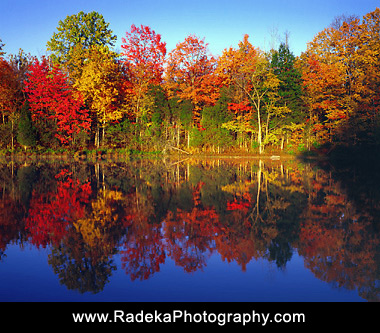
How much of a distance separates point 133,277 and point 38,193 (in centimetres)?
781

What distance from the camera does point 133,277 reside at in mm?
4824

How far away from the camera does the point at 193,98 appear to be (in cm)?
3331

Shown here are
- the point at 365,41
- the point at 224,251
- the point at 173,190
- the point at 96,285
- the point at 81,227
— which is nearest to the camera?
the point at 96,285

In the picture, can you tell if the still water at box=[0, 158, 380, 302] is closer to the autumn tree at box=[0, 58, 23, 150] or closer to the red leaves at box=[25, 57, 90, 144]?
the red leaves at box=[25, 57, 90, 144]

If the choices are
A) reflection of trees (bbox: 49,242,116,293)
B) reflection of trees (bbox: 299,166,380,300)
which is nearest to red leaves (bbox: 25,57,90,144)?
reflection of trees (bbox: 299,166,380,300)

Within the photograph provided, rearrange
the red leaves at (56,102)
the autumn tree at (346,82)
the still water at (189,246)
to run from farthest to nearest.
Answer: the red leaves at (56,102) → the autumn tree at (346,82) → the still water at (189,246)

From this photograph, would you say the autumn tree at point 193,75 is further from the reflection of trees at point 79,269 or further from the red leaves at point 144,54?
the reflection of trees at point 79,269

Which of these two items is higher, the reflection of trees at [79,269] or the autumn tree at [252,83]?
the autumn tree at [252,83]

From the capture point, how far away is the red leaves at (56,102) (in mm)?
31156

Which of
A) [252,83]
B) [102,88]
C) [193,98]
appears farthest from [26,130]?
[252,83]

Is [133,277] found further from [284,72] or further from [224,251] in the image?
[284,72]

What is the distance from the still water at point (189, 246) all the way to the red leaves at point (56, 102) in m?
20.8

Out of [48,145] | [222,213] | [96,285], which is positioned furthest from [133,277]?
[48,145]

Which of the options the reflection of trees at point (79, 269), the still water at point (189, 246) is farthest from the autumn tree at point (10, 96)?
the reflection of trees at point (79, 269)
